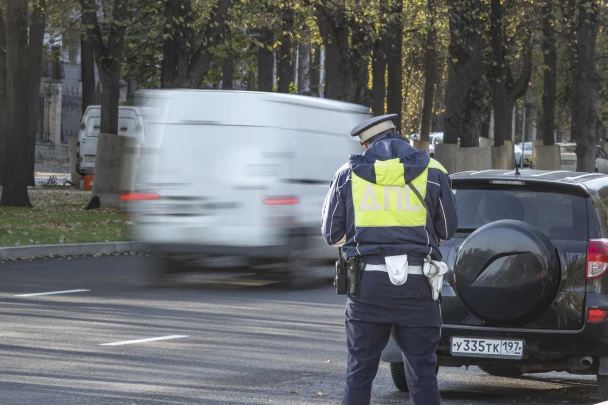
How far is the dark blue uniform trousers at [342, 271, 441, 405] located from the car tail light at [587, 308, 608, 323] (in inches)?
77.9

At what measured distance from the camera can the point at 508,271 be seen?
6922 mm

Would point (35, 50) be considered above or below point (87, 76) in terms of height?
below

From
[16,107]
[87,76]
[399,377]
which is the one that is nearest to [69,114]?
A: [87,76]

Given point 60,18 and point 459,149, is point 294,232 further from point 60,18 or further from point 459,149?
point 459,149

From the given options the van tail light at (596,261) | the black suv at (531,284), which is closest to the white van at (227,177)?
the black suv at (531,284)

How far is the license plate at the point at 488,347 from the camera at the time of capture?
716cm

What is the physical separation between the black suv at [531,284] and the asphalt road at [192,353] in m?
0.51

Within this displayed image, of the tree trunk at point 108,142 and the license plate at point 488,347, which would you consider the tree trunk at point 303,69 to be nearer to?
the tree trunk at point 108,142

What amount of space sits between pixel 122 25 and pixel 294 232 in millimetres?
13145

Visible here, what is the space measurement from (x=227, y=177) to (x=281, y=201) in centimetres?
65

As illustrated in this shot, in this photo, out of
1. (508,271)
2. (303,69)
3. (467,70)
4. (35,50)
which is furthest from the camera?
(303,69)

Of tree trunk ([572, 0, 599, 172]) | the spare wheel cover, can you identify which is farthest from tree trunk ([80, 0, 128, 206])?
the spare wheel cover

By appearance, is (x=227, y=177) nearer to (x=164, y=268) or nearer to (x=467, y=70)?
(x=164, y=268)

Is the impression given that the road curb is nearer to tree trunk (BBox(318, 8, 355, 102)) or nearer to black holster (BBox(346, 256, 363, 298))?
tree trunk (BBox(318, 8, 355, 102))
